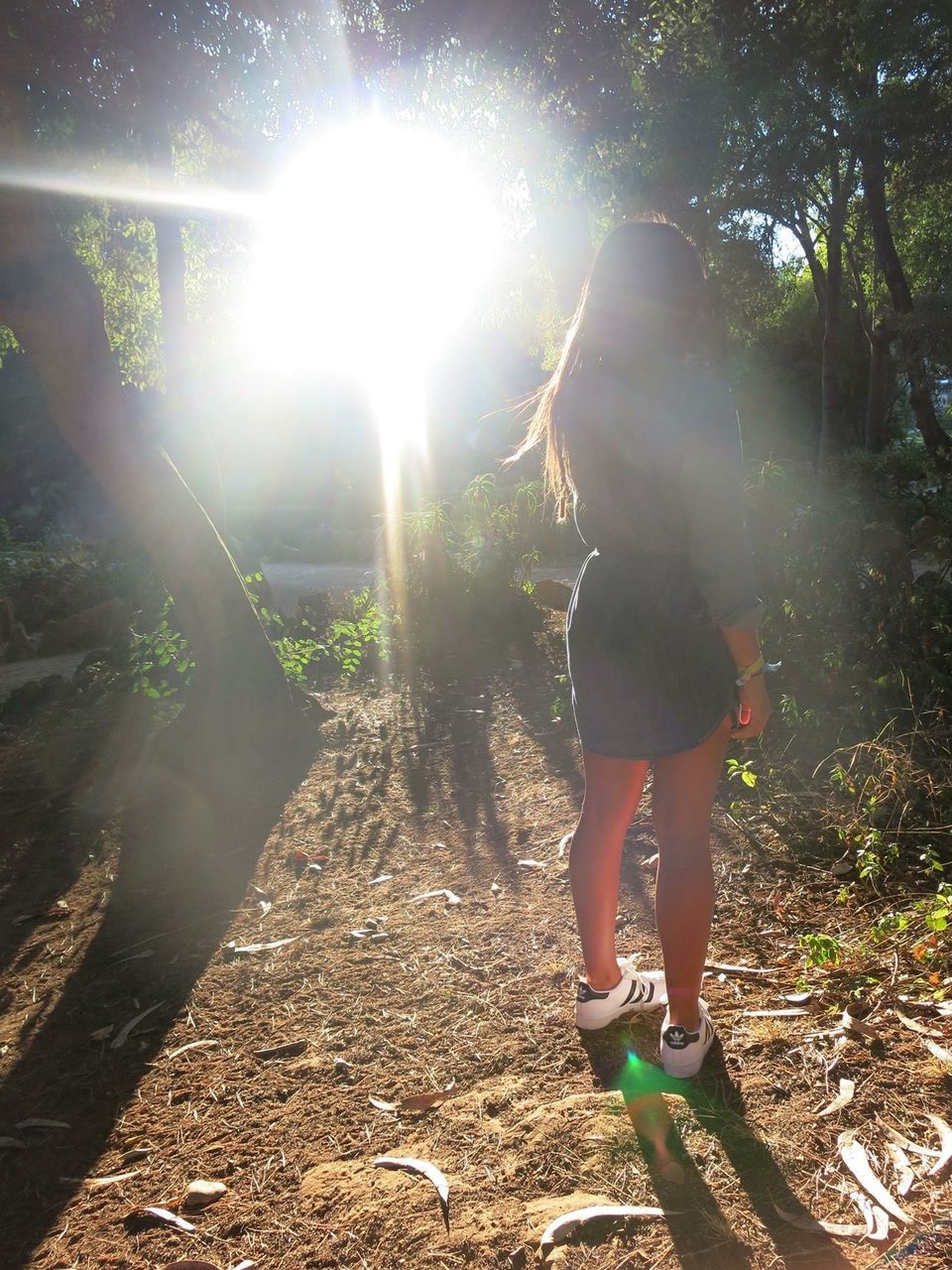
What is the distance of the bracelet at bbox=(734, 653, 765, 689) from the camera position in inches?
84.0

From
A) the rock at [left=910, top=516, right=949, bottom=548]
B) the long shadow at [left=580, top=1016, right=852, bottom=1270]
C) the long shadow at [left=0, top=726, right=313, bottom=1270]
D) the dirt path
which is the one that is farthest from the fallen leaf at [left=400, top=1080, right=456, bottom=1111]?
the dirt path

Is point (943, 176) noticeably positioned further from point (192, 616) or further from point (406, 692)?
point (192, 616)

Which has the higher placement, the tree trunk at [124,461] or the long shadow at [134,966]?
the tree trunk at [124,461]

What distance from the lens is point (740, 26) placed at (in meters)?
9.41

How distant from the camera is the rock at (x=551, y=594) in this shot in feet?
30.0

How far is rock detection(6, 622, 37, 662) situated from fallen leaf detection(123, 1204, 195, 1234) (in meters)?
9.47

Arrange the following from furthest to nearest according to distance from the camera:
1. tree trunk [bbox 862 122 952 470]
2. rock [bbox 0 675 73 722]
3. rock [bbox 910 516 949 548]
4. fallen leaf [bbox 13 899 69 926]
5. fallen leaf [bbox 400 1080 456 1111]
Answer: tree trunk [bbox 862 122 952 470], rock [bbox 910 516 949 548], rock [bbox 0 675 73 722], fallen leaf [bbox 13 899 69 926], fallen leaf [bbox 400 1080 456 1111]

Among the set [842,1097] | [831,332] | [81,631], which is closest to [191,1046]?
[842,1097]

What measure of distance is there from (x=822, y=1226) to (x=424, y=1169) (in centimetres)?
86

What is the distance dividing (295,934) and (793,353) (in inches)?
1000

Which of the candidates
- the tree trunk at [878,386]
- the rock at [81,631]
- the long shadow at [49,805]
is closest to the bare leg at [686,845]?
the long shadow at [49,805]

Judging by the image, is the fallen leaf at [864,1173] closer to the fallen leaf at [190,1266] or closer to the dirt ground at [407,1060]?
the dirt ground at [407,1060]

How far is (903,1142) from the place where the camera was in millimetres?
1975

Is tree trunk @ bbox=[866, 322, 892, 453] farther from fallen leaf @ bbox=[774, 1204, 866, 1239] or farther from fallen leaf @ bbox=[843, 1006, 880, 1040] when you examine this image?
fallen leaf @ bbox=[774, 1204, 866, 1239]
